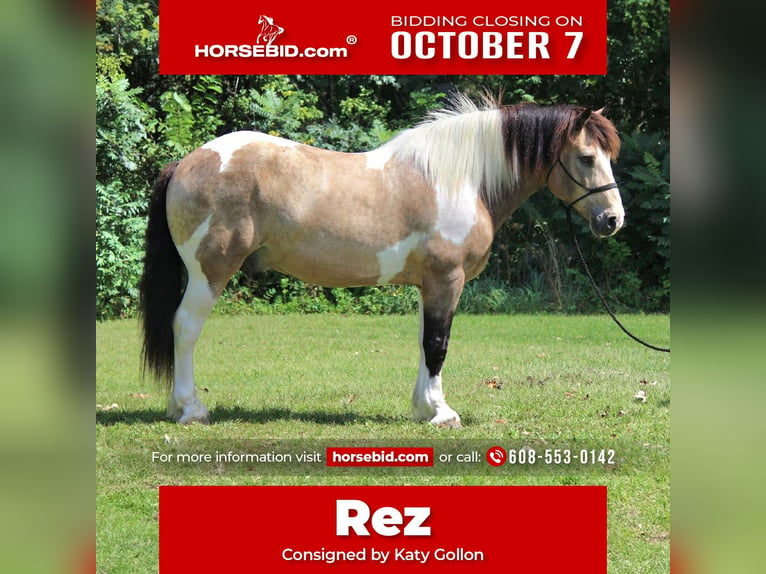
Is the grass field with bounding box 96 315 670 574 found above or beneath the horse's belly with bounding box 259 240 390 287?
beneath

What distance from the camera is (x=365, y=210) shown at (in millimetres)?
5613

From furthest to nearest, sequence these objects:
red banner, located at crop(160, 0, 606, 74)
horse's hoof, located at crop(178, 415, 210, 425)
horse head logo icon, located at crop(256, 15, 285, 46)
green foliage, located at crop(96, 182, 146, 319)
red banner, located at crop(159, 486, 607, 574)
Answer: green foliage, located at crop(96, 182, 146, 319)
horse's hoof, located at crop(178, 415, 210, 425)
horse head logo icon, located at crop(256, 15, 285, 46)
red banner, located at crop(160, 0, 606, 74)
red banner, located at crop(159, 486, 607, 574)

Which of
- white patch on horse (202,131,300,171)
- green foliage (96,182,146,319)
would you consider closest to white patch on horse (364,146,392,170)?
white patch on horse (202,131,300,171)

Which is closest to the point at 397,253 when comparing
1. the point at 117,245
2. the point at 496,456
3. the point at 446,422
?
the point at 446,422

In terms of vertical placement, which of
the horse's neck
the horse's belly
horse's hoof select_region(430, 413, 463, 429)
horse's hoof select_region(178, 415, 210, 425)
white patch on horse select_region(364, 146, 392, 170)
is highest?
white patch on horse select_region(364, 146, 392, 170)

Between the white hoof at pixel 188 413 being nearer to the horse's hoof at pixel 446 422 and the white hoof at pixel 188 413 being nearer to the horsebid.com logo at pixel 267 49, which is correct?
the horse's hoof at pixel 446 422

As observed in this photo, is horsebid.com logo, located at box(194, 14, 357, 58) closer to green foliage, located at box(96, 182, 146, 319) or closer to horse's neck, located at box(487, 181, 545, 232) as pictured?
horse's neck, located at box(487, 181, 545, 232)

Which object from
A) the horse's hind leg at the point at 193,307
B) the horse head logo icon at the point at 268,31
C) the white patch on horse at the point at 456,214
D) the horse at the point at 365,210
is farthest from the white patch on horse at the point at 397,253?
the horse head logo icon at the point at 268,31

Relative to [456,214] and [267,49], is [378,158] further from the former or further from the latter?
[267,49]

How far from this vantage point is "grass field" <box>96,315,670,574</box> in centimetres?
408

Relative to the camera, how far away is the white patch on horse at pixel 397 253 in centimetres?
568

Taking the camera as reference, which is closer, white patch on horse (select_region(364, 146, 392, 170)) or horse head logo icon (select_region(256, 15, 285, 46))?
horse head logo icon (select_region(256, 15, 285, 46))

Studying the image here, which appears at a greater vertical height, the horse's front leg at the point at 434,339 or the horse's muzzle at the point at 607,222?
the horse's muzzle at the point at 607,222

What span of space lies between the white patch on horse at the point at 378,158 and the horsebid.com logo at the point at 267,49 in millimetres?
1325
